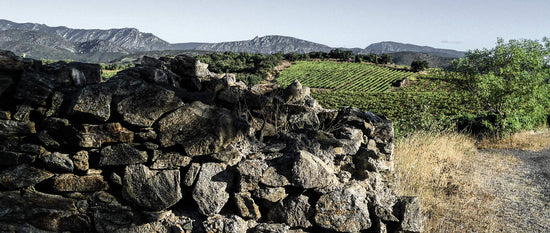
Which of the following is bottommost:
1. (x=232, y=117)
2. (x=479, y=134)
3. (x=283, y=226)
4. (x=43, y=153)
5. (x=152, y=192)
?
(x=479, y=134)

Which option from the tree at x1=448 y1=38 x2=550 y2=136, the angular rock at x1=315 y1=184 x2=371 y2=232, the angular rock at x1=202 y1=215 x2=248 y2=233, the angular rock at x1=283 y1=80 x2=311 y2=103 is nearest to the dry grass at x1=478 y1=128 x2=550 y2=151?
the tree at x1=448 y1=38 x2=550 y2=136

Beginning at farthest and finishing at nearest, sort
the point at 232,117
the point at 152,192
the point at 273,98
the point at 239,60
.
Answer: the point at 239,60 → the point at 273,98 → the point at 232,117 → the point at 152,192

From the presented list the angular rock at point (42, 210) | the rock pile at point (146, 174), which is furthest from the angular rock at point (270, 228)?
the angular rock at point (42, 210)

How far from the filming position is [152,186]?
352cm

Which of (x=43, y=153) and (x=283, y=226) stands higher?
(x=43, y=153)

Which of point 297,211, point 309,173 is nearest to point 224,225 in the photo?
point 297,211

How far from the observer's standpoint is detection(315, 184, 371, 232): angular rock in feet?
11.8

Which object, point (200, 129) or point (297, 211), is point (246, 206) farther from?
point (200, 129)

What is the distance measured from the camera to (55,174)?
3596 mm

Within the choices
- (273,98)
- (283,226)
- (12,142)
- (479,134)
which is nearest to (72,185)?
(12,142)

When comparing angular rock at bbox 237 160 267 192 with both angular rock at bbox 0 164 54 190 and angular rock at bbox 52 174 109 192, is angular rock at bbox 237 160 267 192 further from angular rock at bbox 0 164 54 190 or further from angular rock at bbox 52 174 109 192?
angular rock at bbox 0 164 54 190

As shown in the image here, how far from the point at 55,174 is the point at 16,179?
14.8 inches

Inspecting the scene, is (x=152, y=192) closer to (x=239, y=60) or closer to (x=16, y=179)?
(x=16, y=179)

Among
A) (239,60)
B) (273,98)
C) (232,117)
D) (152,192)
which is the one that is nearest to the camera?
(152,192)
